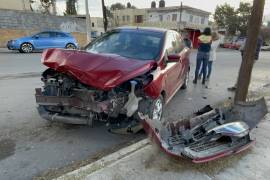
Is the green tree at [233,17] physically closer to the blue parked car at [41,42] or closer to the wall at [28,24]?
the wall at [28,24]

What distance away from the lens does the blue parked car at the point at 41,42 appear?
16.1 meters

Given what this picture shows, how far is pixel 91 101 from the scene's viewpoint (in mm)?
3641

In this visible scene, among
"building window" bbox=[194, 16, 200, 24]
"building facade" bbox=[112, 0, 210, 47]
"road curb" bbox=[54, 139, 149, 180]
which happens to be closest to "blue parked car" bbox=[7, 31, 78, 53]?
"road curb" bbox=[54, 139, 149, 180]

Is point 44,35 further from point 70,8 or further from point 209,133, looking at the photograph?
point 70,8

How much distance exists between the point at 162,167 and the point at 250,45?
3.28 m

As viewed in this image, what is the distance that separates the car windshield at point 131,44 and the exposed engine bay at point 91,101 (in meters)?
0.87

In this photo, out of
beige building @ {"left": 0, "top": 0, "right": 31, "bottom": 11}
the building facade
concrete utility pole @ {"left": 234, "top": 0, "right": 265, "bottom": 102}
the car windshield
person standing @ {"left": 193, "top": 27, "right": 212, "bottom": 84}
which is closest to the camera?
the car windshield

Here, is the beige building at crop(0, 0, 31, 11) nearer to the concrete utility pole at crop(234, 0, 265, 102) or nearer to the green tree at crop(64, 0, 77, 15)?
the green tree at crop(64, 0, 77, 15)

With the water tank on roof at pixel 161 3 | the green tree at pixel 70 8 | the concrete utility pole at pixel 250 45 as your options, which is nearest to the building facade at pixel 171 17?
the water tank on roof at pixel 161 3

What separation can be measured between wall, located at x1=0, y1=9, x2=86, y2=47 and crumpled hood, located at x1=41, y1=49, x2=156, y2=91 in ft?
61.9

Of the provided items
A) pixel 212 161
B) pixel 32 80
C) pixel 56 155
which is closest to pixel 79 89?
pixel 56 155

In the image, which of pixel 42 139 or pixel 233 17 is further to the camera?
pixel 233 17

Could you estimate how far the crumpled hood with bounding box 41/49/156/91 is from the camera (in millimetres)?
3477

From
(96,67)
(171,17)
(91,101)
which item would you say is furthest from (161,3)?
(91,101)
